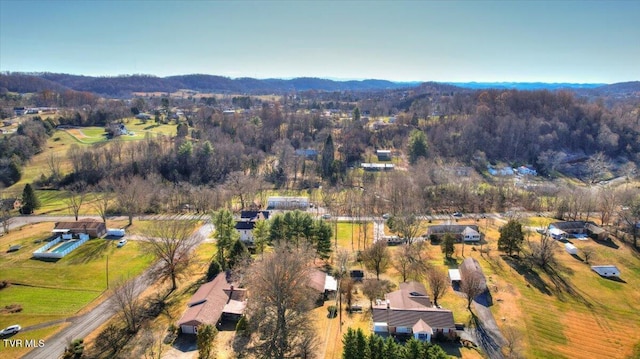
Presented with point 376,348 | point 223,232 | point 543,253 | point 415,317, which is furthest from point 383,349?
point 543,253

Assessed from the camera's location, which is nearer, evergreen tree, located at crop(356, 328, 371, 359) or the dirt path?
evergreen tree, located at crop(356, 328, 371, 359)

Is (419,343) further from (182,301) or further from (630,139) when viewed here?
(630,139)

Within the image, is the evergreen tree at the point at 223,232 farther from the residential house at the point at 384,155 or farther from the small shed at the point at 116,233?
the residential house at the point at 384,155

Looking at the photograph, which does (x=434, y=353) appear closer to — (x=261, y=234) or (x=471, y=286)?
(x=471, y=286)

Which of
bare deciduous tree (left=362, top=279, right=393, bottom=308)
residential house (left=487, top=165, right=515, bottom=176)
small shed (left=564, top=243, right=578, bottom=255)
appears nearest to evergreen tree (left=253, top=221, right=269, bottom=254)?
bare deciduous tree (left=362, top=279, right=393, bottom=308)

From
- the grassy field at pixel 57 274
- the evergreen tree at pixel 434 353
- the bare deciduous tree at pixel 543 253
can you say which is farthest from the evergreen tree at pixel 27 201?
the bare deciduous tree at pixel 543 253

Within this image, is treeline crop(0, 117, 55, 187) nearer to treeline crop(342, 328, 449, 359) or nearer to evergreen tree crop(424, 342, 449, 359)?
treeline crop(342, 328, 449, 359)
